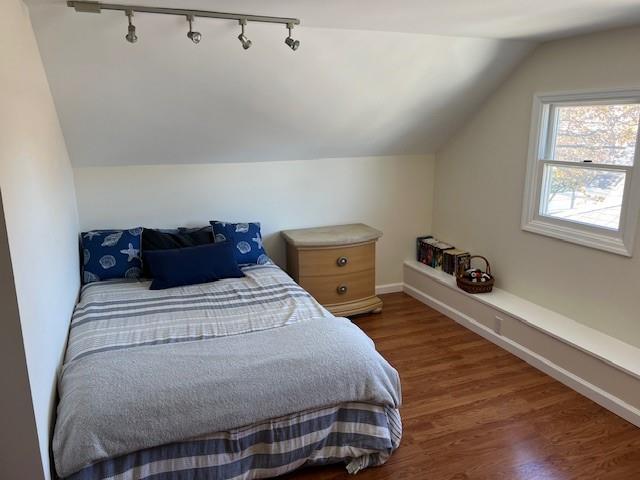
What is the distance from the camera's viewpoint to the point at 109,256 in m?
3.11

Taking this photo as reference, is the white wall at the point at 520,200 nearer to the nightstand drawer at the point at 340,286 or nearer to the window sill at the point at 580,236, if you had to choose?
the window sill at the point at 580,236

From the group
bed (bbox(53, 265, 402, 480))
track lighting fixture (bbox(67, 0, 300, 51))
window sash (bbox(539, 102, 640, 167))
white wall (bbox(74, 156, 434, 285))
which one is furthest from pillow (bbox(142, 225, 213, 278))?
window sash (bbox(539, 102, 640, 167))

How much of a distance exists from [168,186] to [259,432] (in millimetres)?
2080

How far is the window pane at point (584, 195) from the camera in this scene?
2.82 m

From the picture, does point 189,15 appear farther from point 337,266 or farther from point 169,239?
point 337,266

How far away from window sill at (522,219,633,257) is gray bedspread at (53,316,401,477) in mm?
1597

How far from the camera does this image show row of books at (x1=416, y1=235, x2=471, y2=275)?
3869mm

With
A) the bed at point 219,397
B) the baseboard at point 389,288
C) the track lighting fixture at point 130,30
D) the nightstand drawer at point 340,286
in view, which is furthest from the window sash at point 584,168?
the track lighting fixture at point 130,30

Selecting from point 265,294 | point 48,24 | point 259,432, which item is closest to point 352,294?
point 265,294

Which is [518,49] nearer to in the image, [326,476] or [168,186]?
[168,186]

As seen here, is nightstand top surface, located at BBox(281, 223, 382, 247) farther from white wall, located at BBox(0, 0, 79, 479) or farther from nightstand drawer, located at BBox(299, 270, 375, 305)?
white wall, located at BBox(0, 0, 79, 479)

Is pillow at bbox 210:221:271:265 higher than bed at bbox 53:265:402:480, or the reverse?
pillow at bbox 210:221:271:265

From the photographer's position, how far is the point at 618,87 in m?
2.68

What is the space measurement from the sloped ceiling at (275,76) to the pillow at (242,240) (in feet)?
1.72
